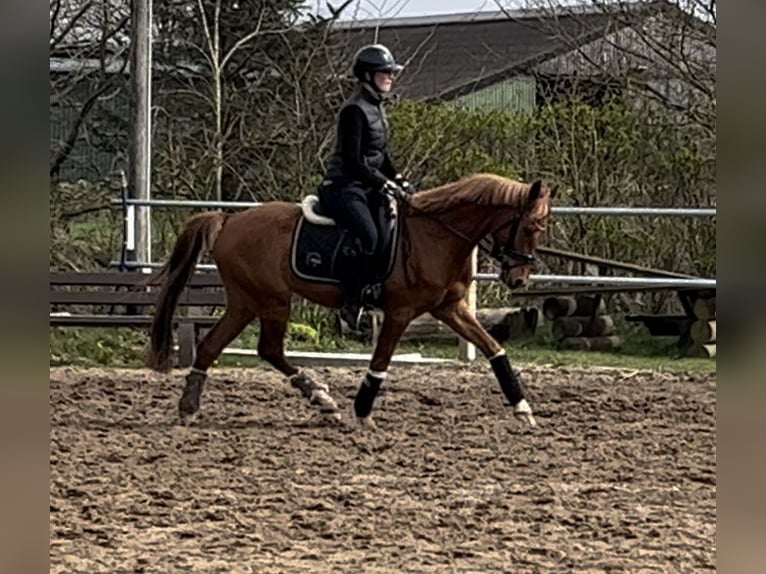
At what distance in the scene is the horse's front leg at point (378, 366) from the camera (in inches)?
312

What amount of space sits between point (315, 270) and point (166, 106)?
11.6 metres

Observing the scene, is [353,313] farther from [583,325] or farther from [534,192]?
[583,325]

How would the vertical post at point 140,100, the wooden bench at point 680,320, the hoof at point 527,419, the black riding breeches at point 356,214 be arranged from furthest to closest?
the vertical post at point 140,100
the wooden bench at point 680,320
the hoof at point 527,419
the black riding breeches at point 356,214

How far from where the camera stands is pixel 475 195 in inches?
315

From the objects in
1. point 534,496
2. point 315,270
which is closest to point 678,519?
point 534,496

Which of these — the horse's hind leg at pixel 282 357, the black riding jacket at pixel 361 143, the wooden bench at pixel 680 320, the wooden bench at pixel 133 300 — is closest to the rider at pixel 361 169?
the black riding jacket at pixel 361 143

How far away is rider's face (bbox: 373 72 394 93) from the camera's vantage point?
301 inches

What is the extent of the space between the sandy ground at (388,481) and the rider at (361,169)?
89 centimetres

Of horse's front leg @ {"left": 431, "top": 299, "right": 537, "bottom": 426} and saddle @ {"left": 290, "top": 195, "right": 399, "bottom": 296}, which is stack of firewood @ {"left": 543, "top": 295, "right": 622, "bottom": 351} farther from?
saddle @ {"left": 290, "top": 195, "right": 399, "bottom": 296}

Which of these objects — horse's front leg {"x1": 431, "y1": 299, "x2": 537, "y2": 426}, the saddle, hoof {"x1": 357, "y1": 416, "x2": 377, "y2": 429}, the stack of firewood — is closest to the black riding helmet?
the saddle

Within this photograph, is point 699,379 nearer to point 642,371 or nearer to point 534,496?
point 642,371

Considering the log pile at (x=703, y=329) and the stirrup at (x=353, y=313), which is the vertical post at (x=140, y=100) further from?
the stirrup at (x=353, y=313)
